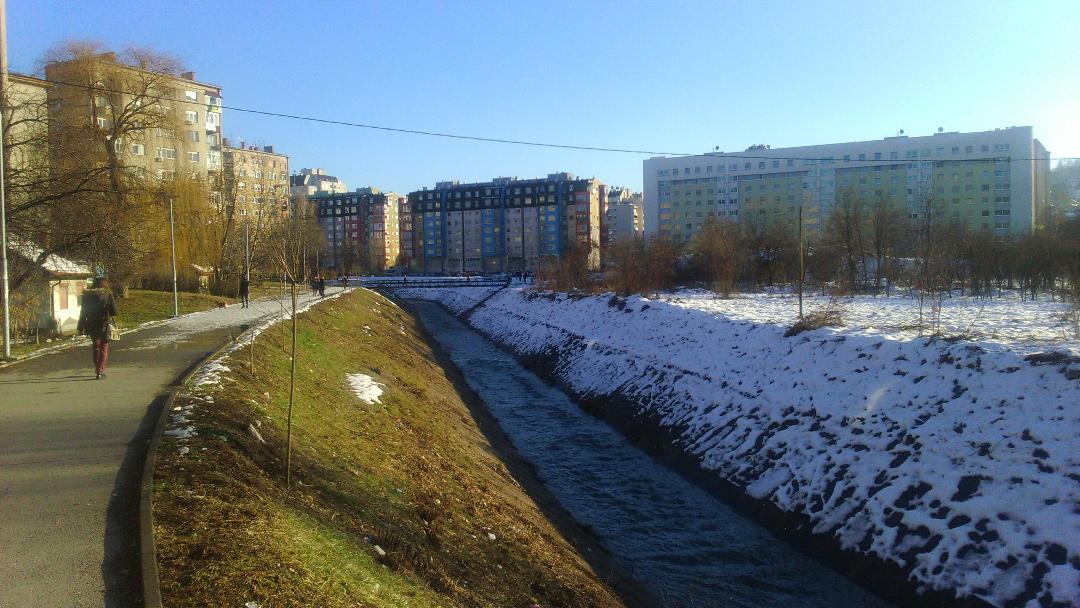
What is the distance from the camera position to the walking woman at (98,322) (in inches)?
493

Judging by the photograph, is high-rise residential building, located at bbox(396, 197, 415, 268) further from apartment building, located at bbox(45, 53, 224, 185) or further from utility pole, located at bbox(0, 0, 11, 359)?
utility pole, located at bbox(0, 0, 11, 359)

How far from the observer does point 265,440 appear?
8.61m

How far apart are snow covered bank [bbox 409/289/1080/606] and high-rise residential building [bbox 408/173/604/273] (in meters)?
120

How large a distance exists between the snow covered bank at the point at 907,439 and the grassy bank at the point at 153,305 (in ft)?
71.0

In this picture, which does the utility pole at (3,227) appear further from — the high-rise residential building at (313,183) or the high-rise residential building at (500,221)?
the high-rise residential building at (313,183)

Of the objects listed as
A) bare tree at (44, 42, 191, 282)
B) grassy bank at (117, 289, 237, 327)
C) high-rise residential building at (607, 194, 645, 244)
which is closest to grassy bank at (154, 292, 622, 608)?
bare tree at (44, 42, 191, 282)

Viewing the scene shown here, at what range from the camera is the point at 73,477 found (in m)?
6.86

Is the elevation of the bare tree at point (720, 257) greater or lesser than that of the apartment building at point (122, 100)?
lesser

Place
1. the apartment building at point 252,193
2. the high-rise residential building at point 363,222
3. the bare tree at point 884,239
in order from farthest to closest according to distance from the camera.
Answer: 1. the high-rise residential building at point 363,222
2. the apartment building at point 252,193
3. the bare tree at point 884,239

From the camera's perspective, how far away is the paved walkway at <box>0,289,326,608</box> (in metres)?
4.65

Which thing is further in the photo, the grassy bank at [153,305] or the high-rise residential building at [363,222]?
the high-rise residential building at [363,222]

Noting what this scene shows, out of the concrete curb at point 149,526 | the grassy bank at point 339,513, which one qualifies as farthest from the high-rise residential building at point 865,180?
the concrete curb at point 149,526

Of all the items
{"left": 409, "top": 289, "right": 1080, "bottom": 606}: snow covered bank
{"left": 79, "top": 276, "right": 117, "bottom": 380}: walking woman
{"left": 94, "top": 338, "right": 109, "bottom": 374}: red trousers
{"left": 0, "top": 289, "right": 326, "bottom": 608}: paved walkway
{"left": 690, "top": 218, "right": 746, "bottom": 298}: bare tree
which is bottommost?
{"left": 409, "top": 289, "right": 1080, "bottom": 606}: snow covered bank

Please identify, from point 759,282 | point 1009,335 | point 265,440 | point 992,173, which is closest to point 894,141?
point 992,173
